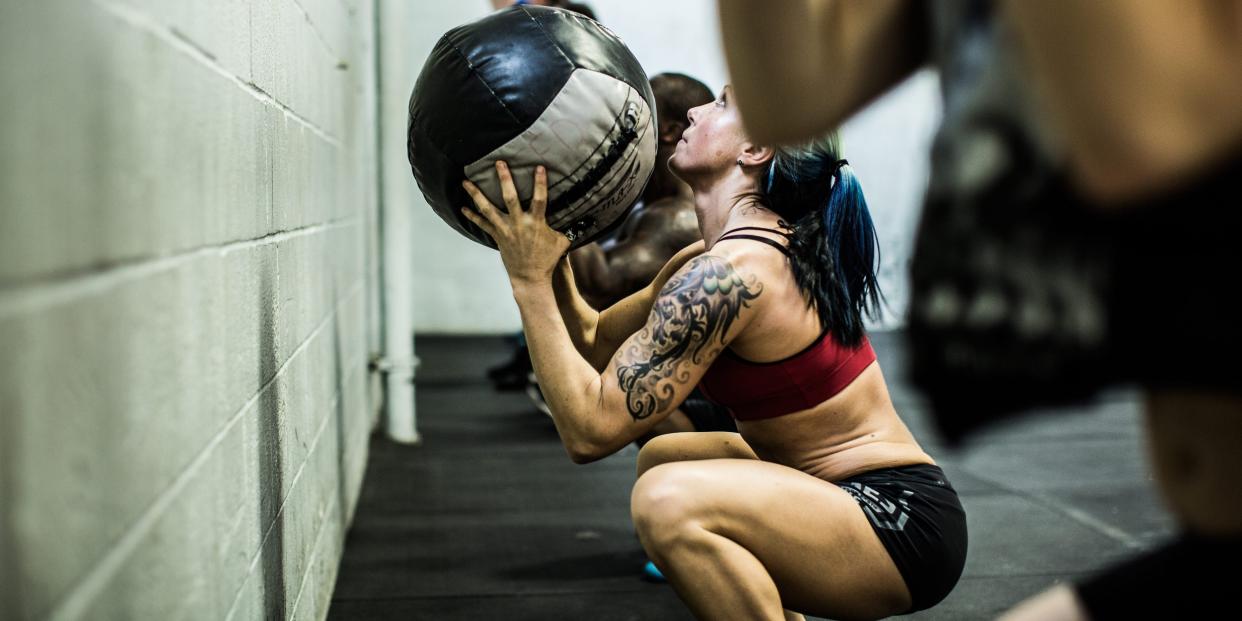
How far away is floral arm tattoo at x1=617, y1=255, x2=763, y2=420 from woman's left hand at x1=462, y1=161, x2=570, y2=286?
0.67 feet

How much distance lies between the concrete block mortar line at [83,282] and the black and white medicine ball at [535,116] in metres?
0.50

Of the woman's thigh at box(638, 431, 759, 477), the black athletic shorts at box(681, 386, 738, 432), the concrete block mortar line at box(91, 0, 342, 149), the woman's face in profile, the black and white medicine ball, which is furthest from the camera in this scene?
the black athletic shorts at box(681, 386, 738, 432)

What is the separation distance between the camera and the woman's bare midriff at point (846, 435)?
2.01 m

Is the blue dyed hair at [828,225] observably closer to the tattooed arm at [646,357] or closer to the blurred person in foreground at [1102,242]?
the tattooed arm at [646,357]

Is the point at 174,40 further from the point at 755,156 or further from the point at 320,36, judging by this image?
the point at 320,36

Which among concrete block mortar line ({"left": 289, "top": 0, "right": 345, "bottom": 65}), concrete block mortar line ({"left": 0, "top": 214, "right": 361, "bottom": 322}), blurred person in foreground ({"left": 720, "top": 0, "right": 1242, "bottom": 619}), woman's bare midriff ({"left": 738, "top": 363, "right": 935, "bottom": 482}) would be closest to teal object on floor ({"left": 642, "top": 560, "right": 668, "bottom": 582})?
woman's bare midriff ({"left": 738, "top": 363, "right": 935, "bottom": 482})

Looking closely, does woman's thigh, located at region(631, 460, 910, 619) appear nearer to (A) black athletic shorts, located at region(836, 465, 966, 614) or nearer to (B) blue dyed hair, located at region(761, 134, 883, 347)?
(A) black athletic shorts, located at region(836, 465, 966, 614)

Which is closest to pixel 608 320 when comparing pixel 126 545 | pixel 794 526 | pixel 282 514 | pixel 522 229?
pixel 522 229

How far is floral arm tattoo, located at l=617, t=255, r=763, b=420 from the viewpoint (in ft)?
6.19

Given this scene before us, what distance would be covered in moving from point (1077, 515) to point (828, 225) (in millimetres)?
2045

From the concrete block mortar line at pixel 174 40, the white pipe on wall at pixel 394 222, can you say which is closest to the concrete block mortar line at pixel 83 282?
the concrete block mortar line at pixel 174 40

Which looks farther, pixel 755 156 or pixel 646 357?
pixel 755 156

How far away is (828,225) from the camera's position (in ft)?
6.73

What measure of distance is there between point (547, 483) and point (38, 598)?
3.26 m
